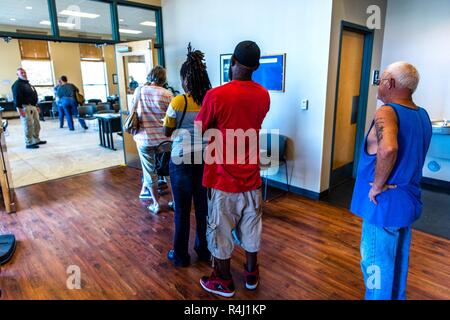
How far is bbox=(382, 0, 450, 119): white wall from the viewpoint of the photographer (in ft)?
12.4

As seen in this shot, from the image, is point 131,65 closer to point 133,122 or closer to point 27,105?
point 133,122

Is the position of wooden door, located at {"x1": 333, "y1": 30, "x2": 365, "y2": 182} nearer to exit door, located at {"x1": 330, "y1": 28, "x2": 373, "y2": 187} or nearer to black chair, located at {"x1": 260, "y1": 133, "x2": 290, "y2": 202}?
exit door, located at {"x1": 330, "y1": 28, "x2": 373, "y2": 187}

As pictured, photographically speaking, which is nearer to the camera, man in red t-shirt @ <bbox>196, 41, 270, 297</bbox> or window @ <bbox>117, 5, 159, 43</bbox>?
man in red t-shirt @ <bbox>196, 41, 270, 297</bbox>

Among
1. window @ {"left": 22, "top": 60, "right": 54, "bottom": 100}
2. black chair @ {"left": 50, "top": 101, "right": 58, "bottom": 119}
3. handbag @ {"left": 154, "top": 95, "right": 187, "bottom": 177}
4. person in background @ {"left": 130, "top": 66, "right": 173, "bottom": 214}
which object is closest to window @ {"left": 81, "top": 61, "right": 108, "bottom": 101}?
window @ {"left": 22, "top": 60, "right": 54, "bottom": 100}

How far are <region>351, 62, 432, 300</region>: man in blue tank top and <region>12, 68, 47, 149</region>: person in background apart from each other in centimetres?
674

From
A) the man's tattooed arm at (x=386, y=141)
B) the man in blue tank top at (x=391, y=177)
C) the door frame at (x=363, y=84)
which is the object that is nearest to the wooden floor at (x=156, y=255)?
the man in blue tank top at (x=391, y=177)

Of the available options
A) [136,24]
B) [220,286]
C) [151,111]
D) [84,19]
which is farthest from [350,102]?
[84,19]

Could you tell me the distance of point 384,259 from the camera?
5.17ft

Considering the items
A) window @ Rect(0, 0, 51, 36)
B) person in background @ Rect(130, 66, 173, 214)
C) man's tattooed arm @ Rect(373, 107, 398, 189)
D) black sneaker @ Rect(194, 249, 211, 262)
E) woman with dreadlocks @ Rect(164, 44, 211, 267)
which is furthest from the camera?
window @ Rect(0, 0, 51, 36)

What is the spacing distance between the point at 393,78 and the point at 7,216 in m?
3.93

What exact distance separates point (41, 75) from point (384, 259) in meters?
13.7

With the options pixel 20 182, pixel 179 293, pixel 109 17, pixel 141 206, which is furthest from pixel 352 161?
pixel 20 182
